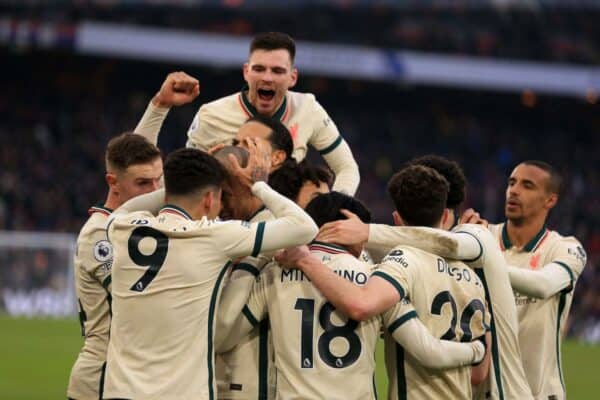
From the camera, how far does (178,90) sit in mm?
5746

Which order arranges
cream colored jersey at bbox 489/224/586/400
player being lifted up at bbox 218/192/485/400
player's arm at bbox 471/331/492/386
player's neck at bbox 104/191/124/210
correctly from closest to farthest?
1. player being lifted up at bbox 218/192/485/400
2. player's arm at bbox 471/331/492/386
3. player's neck at bbox 104/191/124/210
4. cream colored jersey at bbox 489/224/586/400

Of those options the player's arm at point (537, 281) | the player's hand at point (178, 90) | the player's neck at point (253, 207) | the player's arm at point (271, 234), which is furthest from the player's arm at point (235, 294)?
the player's arm at point (537, 281)

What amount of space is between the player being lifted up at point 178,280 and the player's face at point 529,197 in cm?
205

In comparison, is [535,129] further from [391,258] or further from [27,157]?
[391,258]

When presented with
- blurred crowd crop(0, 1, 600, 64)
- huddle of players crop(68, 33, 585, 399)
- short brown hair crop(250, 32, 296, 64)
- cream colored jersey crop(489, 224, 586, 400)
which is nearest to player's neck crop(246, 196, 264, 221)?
huddle of players crop(68, 33, 585, 399)

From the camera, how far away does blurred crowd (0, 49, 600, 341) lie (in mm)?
25203

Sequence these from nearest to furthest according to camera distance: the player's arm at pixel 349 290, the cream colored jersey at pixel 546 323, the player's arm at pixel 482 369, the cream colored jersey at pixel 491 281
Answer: the player's arm at pixel 349 290, the cream colored jersey at pixel 491 281, the player's arm at pixel 482 369, the cream colored jersey at pixel 546 323

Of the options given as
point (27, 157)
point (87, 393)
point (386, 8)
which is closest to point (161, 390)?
point (87, 393)

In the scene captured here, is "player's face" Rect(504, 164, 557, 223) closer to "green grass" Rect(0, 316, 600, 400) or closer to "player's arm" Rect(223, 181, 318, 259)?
"player's arm" Rect(223, 181, 318, 259)

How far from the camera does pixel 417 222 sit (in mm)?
4918

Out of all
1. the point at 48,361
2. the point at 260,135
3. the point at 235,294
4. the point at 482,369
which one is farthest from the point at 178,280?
the point at 48,361

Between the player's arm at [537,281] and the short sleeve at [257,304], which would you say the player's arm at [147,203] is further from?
the player's arm at [537,281]

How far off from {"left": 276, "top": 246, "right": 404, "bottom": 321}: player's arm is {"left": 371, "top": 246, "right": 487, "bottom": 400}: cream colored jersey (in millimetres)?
87

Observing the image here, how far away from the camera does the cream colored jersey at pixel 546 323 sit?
591 centimetres
